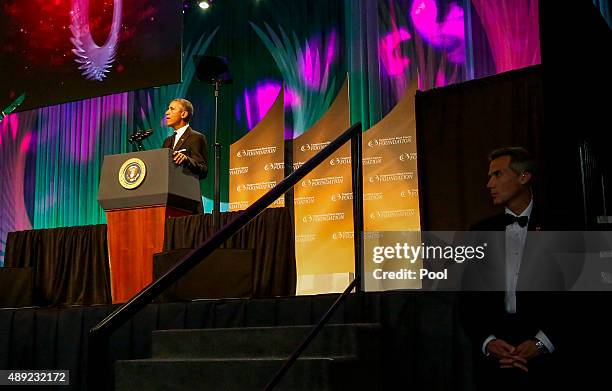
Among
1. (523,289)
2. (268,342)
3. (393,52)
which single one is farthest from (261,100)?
(523,289)

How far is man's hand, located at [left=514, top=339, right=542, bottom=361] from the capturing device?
3014mm

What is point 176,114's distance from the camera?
19.2 feet

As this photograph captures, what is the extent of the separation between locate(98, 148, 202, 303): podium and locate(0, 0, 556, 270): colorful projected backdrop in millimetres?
1944

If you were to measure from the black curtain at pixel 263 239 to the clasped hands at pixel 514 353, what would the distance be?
2.39 m

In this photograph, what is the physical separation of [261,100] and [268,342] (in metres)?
6.26

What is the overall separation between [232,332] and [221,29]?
703 cm

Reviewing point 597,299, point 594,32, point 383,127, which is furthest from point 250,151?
point 597,299

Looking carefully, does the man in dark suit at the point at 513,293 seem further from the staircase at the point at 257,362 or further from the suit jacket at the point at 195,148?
the suit jacket at the point at 195,148

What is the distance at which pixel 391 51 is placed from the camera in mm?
8609

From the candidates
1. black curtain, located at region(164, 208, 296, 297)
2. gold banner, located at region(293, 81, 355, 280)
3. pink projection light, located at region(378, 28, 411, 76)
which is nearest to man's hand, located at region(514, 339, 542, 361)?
black curtain, located at region(164, 208, 296, 297)

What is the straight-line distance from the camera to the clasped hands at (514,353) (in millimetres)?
3018

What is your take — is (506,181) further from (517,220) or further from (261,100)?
(261,100)

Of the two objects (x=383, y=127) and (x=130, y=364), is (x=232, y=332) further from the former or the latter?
(x=383, y=127)

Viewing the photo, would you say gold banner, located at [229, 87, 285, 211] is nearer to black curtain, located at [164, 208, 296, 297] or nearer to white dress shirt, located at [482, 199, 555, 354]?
black curtain, located at [164, 208, 296, 297]
